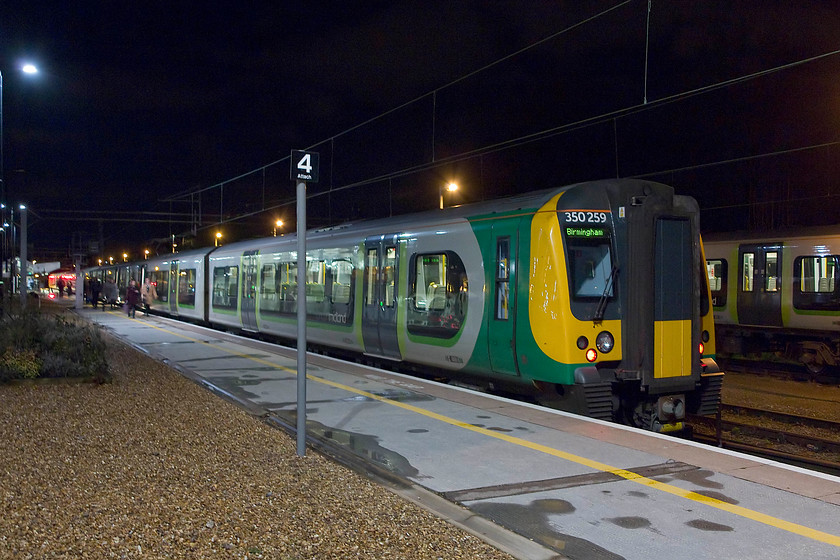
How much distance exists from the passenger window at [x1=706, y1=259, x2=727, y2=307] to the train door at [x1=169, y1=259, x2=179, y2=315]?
19.5 metres

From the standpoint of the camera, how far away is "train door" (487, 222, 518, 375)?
8961 mm

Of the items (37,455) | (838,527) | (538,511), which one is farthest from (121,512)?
(838,527)

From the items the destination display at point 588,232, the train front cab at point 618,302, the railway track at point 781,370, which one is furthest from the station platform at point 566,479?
the railway track at point 781,370

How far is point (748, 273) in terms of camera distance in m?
16.8

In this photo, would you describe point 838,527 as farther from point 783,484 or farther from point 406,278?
point 406,278

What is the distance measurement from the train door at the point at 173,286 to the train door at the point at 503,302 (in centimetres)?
2104

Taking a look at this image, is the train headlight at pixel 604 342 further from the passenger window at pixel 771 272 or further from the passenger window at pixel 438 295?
the passenger window at pixel 771 272

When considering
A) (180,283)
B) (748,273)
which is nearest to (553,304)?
(748,273)

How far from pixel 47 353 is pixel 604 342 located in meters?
8.33

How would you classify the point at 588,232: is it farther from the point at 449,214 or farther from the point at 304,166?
the point at 304,166

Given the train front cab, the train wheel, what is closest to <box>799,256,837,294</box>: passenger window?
the train wheel

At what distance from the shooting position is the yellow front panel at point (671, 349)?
8.24m

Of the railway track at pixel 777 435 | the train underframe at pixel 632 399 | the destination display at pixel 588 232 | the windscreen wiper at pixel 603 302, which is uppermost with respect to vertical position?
the destination display at pixel 588 232

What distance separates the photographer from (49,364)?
416 inches
